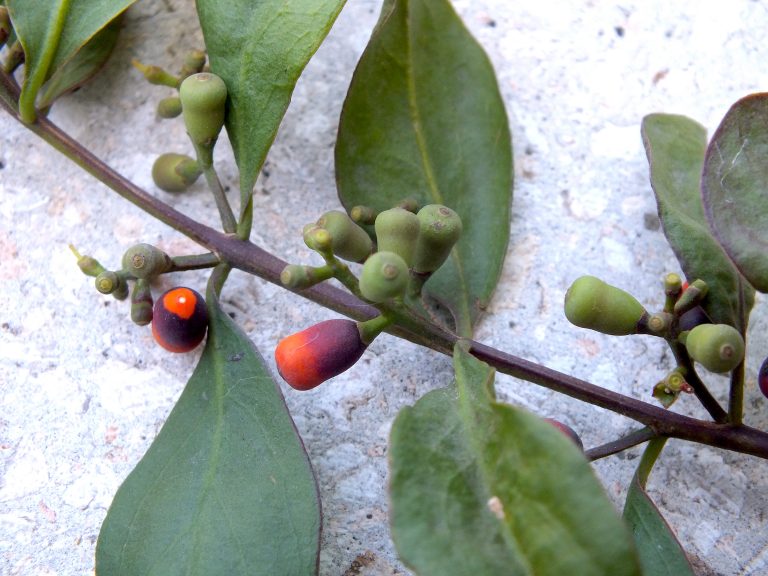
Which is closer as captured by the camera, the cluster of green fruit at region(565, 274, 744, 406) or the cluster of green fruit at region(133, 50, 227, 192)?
the cluster of green fruit at region(565, 274, 744, 406)

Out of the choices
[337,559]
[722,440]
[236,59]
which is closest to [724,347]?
[722,440]

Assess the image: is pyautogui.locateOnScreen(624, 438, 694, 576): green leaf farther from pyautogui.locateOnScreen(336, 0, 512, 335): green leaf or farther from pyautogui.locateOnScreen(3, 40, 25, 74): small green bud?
pyautogui.locateOnScreen(3, 40, 25, 74): small green bud

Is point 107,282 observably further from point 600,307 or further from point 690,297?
point 690,297

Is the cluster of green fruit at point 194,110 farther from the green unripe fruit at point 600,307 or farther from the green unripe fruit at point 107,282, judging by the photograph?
the green unripe fruit at point 600,307

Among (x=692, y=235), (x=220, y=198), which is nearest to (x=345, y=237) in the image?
(x=220, y=198)

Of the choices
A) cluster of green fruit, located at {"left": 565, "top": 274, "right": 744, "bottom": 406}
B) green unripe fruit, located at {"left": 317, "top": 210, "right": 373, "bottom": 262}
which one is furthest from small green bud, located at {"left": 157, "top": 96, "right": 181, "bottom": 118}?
cluster of green fruit, located at {"left": 565, "top": 274, "right": 744, "bottom": 406}
